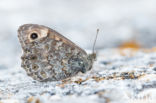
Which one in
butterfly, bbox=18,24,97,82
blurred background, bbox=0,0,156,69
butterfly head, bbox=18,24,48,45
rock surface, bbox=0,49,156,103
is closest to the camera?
rock surface, bbox=0,49,156,103

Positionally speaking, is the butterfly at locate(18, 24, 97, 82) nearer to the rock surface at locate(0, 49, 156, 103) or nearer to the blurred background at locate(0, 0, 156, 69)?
the rock surface at locate(0, 49, 156, 103)

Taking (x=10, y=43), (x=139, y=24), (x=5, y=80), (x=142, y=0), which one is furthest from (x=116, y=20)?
(x=5, y=80)

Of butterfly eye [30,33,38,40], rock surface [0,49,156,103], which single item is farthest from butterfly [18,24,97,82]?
rock surface [0,49,156,103]

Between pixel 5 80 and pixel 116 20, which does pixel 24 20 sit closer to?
pixel 116 20

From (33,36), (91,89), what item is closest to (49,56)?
(33,36)

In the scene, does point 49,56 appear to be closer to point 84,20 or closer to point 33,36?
point 33,36

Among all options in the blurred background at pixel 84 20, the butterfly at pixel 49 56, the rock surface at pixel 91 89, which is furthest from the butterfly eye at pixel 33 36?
the blurred background at pixel 84 20

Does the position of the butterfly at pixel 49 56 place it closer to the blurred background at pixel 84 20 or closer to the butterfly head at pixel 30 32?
the butterfly head at pixel 30 32
